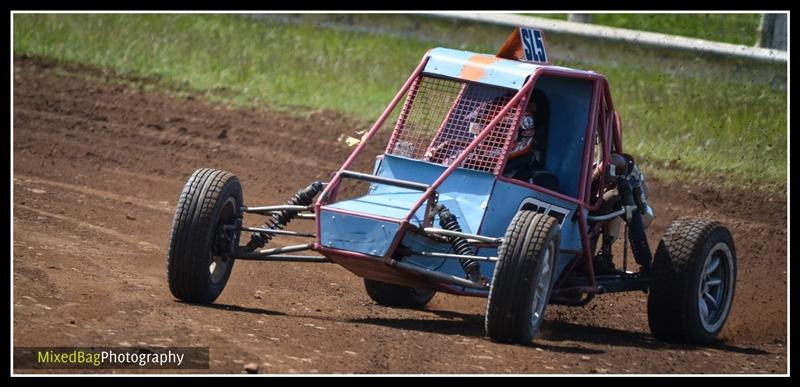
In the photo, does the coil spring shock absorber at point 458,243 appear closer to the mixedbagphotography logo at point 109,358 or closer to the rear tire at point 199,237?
the rear tire at point 199,237

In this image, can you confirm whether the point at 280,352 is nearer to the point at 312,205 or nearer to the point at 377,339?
the point at 377,339

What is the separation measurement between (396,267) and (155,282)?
189 cm

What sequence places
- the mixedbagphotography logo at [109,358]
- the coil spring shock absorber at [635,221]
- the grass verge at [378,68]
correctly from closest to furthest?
the mixedbagphotography logo at [109,358]
the coil spring shock absorber at [635,221]
the grass verge at [378,68]

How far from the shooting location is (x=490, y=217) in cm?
751

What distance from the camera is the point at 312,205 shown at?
741 cm

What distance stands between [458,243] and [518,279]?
0.53 m

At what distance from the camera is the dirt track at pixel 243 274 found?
6.54m

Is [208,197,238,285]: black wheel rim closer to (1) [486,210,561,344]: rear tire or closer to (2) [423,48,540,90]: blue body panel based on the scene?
(2) [423,48,540,90]: blue body panel

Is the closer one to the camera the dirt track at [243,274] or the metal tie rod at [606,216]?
the dirt track at [243,274]

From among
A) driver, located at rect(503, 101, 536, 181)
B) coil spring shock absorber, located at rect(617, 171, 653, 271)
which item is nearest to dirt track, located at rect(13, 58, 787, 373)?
coil spring shock absorber, located at rect(617, 171, 653, 271)

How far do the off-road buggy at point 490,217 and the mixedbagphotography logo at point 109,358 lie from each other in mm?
1203

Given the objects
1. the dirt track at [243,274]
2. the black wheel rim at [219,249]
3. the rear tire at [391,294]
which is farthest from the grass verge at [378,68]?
the black wheel rim at [219,249]

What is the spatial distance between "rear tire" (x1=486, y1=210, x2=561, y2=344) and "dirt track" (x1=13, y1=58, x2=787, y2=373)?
0.12 metres
